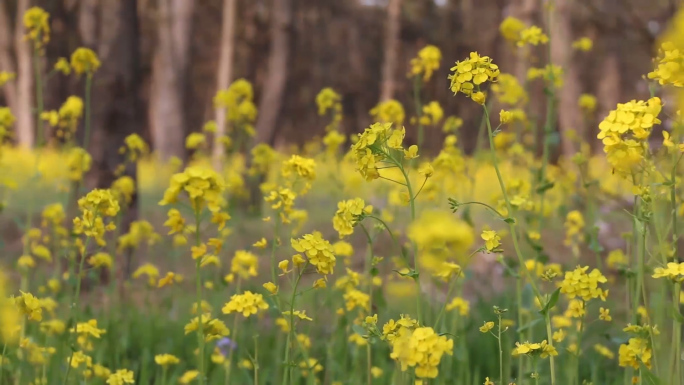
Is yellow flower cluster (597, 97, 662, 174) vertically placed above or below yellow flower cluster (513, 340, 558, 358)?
above

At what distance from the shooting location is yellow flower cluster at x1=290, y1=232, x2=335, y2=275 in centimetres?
177

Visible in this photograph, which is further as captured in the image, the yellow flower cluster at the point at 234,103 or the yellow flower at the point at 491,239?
the yellow flower cluster at the point at 234,103

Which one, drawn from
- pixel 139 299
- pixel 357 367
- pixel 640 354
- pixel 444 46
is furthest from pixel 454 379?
pixel 444 46

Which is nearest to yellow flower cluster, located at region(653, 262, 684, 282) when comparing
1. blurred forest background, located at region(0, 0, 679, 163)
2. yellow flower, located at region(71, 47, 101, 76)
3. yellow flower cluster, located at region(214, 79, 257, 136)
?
blurred forest background, located at region(0, 0, 679, 163)

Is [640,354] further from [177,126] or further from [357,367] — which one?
[177,126]

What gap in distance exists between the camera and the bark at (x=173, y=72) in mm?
11625

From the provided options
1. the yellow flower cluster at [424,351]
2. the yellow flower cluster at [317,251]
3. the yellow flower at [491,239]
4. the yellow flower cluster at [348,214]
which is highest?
the yellow flower cluster at [348,214]

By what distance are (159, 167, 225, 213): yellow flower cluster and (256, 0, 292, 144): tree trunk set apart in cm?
670

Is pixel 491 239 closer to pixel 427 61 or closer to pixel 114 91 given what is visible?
pixel 427 61

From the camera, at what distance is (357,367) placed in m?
2.68

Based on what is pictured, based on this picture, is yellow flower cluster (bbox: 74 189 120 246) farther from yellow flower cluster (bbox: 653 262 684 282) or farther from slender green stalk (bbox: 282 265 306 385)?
yellow flower cluster (bbox: 653 262 684 282)

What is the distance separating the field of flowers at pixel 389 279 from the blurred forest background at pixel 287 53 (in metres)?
0.72

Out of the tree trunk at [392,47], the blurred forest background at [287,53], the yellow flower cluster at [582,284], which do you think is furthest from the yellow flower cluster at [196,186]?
the tree trunk at [392,47]

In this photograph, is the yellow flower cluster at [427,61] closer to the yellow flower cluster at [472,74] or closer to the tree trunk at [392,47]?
the yellow flower cluster at [472,74]
